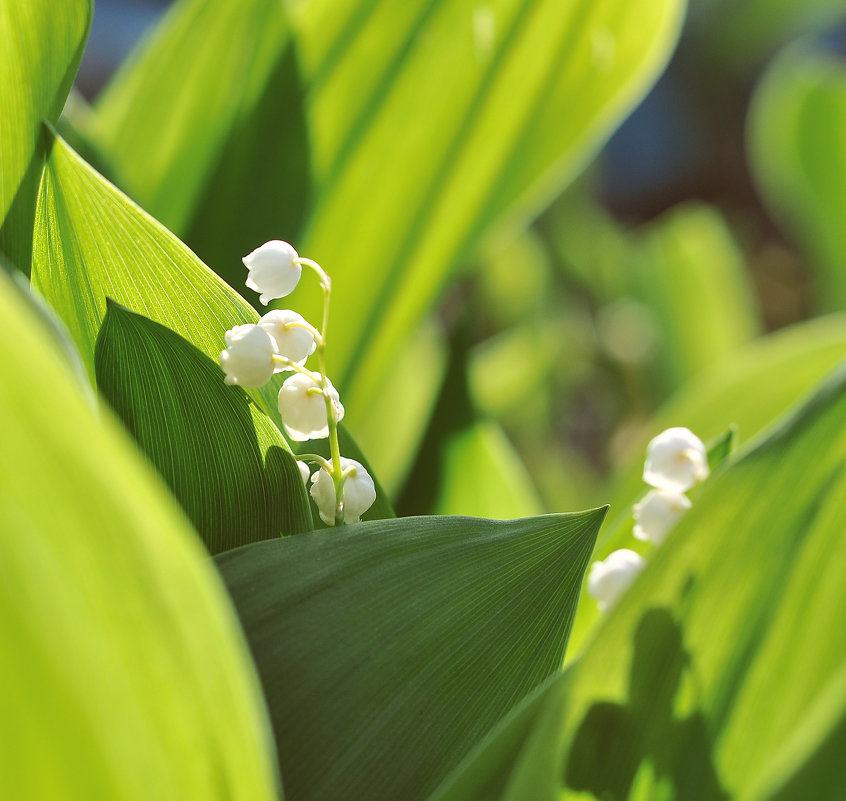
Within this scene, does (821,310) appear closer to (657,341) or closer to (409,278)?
(657,341)

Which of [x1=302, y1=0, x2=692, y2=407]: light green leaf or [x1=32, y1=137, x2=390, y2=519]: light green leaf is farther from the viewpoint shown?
[x1=302, y1=0, x2=692, y2=407]: light green leaf

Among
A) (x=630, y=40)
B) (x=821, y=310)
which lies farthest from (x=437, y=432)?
(x=821, y=310)

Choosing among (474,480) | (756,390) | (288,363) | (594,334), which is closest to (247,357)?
(288,363)

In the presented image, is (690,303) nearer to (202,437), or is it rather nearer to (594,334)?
(594,334)

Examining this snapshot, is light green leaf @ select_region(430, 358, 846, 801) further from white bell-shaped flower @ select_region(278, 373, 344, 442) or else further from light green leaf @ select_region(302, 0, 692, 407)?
light green leaf @ select_region(302, 0, 692, 407)

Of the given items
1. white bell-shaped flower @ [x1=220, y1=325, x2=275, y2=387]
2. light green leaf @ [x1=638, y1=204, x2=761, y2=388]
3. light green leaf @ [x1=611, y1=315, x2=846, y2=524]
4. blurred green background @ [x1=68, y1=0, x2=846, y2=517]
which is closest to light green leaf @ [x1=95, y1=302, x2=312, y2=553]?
white bell-shaped flower @ [x1=220, y1=325, x2=275, y2=387]

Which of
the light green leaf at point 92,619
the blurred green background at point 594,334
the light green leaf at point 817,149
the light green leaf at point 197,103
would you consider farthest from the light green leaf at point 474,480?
the light green leaf at point 817,149
